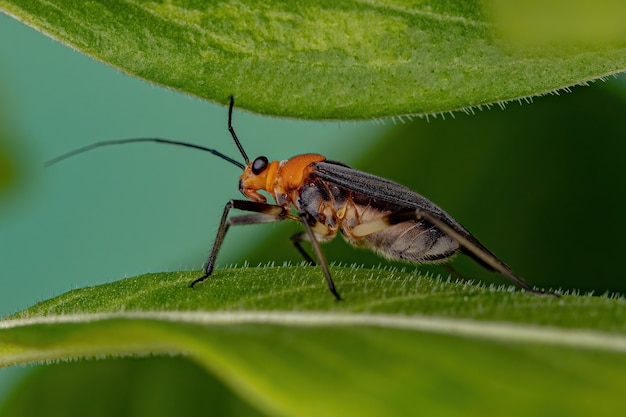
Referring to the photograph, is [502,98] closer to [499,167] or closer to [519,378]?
[519,378]

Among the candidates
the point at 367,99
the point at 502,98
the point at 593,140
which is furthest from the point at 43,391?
the point at 593,140

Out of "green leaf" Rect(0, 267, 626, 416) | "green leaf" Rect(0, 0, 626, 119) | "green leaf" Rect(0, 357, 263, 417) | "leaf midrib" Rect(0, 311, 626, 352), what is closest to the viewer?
"green leaf" Rect(0, 267, 626, 416)

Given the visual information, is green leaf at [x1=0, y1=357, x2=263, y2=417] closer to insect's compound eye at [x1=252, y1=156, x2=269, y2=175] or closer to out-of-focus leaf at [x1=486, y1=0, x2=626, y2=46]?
insect's compound eye at [x1=252, y1=156, x2=269, y2=175]

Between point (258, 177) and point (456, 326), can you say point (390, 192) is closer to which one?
point (258, 177)

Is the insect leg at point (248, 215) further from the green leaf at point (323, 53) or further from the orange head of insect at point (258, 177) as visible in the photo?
the green leaf at point (323, 53)

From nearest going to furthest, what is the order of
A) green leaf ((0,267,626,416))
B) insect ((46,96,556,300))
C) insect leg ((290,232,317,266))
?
1. green leaf ((0,267,626,416))
2. insect ((46,96,556,300))
3. insect leg ((290,232,317,266))

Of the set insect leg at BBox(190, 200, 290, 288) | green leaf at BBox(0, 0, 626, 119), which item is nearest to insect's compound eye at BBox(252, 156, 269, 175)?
insect leg at BBox(190, 200, 290, 288)
